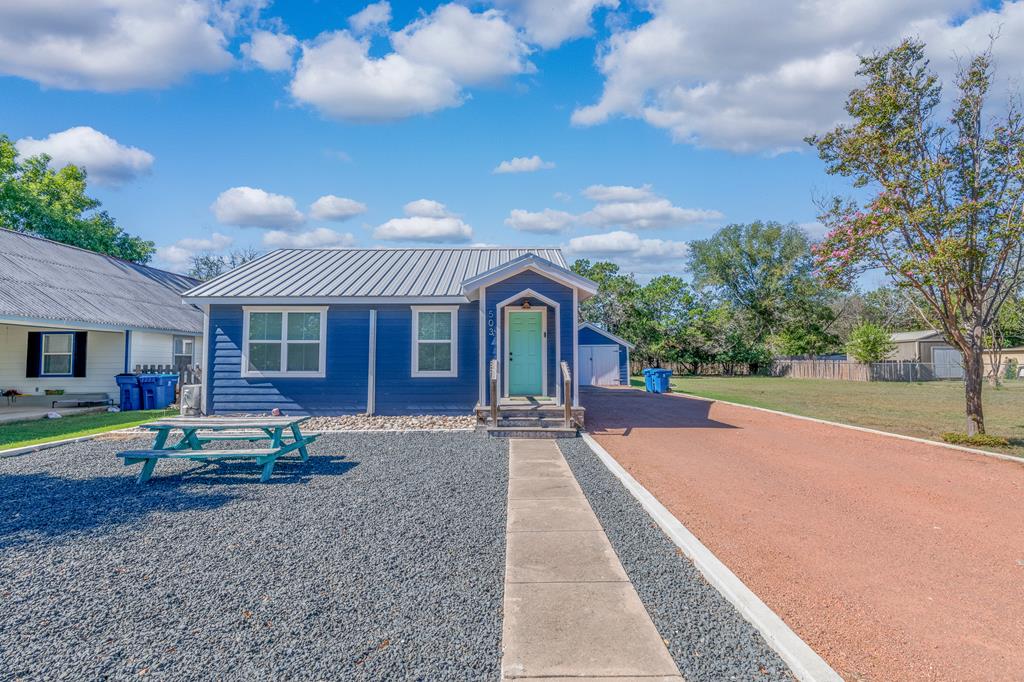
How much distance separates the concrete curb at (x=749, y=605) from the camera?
255cm

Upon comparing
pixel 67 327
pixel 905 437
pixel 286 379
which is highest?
pixel 67 327

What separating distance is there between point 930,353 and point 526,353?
3950cm

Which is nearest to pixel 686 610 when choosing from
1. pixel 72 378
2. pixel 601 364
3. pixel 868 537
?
pixel 868 537

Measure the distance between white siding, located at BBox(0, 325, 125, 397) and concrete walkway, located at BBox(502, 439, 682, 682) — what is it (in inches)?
588

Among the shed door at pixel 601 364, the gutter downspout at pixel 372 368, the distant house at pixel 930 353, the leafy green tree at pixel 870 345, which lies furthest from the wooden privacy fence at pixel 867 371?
the gutter downspout at pixel 372 368

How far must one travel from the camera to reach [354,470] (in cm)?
690

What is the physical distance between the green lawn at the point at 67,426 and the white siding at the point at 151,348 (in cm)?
219

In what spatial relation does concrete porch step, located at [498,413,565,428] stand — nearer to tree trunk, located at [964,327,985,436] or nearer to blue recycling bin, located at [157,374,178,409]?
tree trunk, located at [964,327,985,436]

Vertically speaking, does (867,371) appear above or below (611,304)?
below

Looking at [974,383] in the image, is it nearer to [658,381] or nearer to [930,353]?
[658,381]

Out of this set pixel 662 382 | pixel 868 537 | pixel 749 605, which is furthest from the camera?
pixel 662 382

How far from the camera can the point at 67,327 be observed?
13148mm

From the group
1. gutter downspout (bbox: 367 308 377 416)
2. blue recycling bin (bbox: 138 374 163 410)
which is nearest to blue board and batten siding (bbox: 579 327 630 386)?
gutter downspout (bbox: 367 308 377 416)

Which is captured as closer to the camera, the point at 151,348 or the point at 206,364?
the point at 206,364
